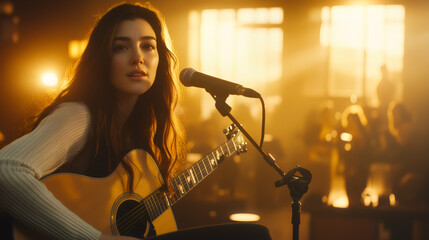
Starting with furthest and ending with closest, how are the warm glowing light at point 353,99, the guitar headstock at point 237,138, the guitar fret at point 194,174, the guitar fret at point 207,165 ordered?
the warm glowing light at point 353,99 → the guitar headstock at point 237,138 → the guitar fret at point 207,165 → the guitar fret at point 194,174

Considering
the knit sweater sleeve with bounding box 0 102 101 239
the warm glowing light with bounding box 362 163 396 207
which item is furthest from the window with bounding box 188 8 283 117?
the knit sweater sleeve with bounding box 0 102 101 239

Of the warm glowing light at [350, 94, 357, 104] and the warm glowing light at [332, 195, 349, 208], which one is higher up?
the warm glowing light at [350, 94, 357, 104]

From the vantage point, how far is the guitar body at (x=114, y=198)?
55.6 inches

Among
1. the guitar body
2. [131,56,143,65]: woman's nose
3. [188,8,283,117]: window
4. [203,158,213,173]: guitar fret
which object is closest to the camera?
the guitar body

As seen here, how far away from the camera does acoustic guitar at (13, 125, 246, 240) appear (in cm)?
142

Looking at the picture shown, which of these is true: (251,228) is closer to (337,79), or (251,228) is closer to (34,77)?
(34,77)

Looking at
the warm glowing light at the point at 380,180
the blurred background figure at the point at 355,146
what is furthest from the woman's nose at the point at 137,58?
the warm glowing light at the point at 380,180

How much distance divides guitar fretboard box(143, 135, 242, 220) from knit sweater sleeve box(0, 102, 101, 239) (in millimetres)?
354

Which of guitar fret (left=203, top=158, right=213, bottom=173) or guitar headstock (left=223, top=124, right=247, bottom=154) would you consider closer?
guitar fret (left=203, top=158, right=213, bottom=173)

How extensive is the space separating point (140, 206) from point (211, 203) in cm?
350

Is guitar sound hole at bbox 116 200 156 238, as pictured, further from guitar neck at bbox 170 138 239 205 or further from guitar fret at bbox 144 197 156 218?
guitar neck at bbox 170 138 239 205

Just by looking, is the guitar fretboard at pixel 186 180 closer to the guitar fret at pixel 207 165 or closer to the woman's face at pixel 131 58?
the guitar fret at pixel 207 165

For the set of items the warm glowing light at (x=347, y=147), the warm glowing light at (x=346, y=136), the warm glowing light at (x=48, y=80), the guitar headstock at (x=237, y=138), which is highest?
the warm glowing light at (x=48, y=80)

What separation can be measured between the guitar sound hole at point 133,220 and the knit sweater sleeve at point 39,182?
0.63 ft
